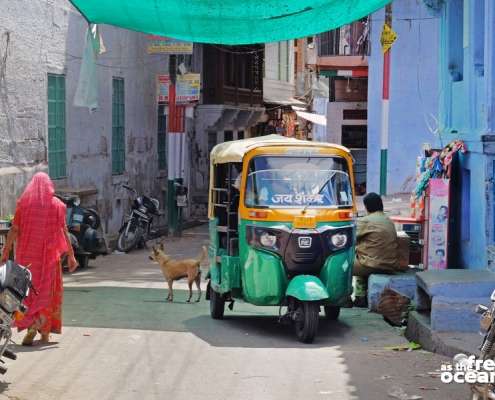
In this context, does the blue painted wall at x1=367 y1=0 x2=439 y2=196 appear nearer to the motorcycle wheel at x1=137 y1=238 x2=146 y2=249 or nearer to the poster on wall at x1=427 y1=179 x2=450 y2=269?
the motorcycle wheel at x1=137 y1=238 x2=146 y2=249

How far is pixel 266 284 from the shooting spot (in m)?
9.63

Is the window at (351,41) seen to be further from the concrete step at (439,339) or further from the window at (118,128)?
the concrete step at (439,339)

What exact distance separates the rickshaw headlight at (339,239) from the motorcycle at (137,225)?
10348mm

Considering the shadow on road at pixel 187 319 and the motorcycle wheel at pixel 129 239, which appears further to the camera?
the motorcycle wheel at pixel 129 239

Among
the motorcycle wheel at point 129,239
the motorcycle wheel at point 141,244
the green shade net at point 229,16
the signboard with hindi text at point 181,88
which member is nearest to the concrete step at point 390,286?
the green shade net at point 229,16

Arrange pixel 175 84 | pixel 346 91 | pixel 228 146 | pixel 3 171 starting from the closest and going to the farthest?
pixel 228 146 → pixel 3 171 → pixel 175 84 → pixel 346 91

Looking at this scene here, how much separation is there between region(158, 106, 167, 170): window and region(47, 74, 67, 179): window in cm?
793

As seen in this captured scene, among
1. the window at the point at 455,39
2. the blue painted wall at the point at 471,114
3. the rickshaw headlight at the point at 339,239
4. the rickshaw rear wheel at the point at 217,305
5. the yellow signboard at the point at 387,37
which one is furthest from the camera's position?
the yellow signboard at the point at 387,37

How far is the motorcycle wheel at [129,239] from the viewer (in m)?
19.6

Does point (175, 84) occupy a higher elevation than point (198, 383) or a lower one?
higher

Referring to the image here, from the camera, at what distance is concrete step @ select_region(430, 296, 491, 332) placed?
28.7ft

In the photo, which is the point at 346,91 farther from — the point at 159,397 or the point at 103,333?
the point at 159,397

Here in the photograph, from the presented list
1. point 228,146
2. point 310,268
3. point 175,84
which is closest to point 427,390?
point 310,268

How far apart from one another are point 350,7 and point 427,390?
5.41 meters
